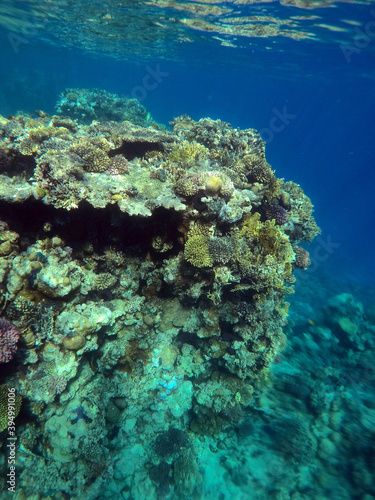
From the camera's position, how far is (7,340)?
461 centimetres

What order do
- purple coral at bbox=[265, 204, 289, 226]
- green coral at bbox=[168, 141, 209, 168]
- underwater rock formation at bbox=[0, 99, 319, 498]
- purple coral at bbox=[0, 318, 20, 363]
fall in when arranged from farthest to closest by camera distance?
purple coral at bbox=[265, 204, 289, 226], green coral at bbox=[168, 141, 209, 168], underwater rock formation at bbox=[0, 99, 319, 498], purple coral at bbox=[0, 318, 20, 363]

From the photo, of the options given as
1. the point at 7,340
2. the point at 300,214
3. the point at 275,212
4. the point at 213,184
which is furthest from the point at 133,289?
the point at 300,214

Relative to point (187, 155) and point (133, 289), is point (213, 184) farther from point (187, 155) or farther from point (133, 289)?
point (133, 289)

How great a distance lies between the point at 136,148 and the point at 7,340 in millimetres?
6177

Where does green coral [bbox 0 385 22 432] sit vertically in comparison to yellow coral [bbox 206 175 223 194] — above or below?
below

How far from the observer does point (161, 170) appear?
263 inches

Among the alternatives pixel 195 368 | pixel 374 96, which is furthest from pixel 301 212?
pixel 374 96

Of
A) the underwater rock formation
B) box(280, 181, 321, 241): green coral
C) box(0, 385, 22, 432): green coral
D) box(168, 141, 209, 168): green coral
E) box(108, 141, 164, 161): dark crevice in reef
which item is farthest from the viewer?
box(280, 181, 321, 241): green coral

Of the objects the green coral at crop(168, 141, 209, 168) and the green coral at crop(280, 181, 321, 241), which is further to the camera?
the green coral at crop(280, 181, 321, 241)

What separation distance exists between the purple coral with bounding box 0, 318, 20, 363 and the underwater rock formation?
25 centimetres

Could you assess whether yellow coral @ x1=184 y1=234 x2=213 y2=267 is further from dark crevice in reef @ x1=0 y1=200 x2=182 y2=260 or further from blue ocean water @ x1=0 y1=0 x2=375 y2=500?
blue ocean water @ x1=0 y1=0 x2=375 y2=500

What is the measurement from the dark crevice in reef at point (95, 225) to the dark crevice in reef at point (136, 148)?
2675 millimetres

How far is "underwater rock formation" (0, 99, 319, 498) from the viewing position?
5.39 m

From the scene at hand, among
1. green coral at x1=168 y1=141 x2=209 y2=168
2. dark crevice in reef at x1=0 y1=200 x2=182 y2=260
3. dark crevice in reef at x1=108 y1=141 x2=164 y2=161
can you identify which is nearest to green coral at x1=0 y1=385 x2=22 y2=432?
dark crevice in reef at x1=0 y1=200 x2=182 y2=260
